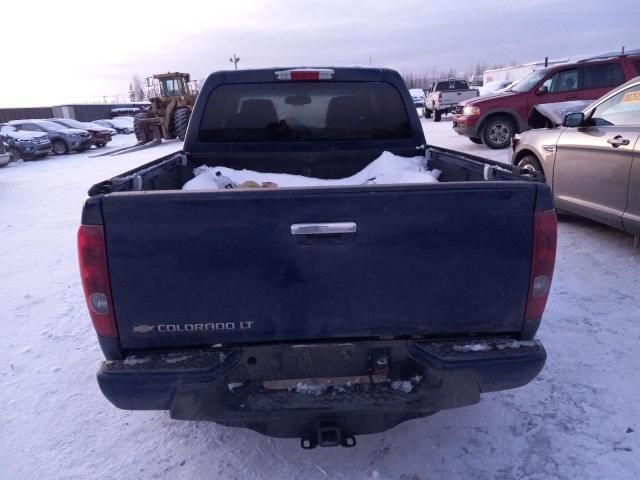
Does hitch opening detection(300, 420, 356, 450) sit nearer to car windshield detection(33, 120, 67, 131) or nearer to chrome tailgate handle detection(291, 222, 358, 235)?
chrome tailgate handle detection(291, 222, 358, 235)

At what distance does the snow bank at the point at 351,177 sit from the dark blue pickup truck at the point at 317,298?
1.46 meters

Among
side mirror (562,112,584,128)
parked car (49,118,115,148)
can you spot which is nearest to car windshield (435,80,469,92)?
parked car (49,118,115,148)

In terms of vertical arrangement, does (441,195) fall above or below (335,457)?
above

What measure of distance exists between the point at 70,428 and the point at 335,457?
1618 millimetres

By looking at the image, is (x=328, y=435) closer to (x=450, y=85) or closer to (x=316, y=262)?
(x=316, y=262)

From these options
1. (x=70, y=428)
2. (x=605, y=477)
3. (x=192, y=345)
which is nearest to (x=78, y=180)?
(x=70, y=428)

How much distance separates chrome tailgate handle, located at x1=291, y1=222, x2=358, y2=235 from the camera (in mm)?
2006

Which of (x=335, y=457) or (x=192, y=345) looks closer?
(x=192, y=345)

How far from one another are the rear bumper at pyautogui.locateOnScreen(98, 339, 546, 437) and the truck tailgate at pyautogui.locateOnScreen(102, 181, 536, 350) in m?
0.08

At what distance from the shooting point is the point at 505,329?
223 cm

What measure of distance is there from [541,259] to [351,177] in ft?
6.78

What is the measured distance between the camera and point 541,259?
6.97ft

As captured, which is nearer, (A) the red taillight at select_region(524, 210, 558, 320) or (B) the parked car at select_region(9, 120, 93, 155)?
(A) the red taillight at select_region(524, 210, 558, 320)

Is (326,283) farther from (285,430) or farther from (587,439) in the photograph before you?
(587,439)
